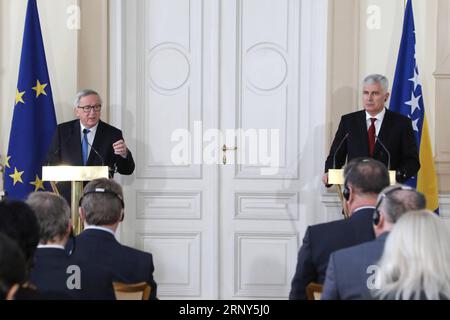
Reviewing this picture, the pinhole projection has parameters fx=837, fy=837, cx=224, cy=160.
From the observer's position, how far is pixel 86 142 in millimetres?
6109

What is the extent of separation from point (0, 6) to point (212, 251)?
Answer: 8.81ft

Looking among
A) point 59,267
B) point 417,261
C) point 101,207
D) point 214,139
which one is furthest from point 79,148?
point 417,261

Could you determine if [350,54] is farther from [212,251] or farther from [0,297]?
[0,297]

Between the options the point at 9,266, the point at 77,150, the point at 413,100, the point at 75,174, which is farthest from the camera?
the point at 413,100

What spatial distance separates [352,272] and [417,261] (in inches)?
20.4

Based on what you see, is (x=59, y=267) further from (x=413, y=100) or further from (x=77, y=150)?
(x=413, y=100)

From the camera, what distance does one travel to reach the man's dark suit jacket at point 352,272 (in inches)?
124

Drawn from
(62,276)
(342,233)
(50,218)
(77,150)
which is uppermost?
(77,150)

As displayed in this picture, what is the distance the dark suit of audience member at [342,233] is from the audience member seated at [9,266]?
176cm

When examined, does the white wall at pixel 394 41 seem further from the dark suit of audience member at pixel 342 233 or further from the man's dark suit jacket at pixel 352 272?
the man's dark suit jacket at pixel 352 272

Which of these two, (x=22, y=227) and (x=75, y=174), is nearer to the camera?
(x=22, y=227)

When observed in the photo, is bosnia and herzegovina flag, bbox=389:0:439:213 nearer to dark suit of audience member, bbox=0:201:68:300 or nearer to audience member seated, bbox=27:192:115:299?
audience member seated, bbox=27:192:115:299

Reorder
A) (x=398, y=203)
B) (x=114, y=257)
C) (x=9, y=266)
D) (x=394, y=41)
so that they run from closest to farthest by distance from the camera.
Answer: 1. (x=9, y=266)
2. (x=398, y=203)
3. (x=114, y=257)
4. (x=394, y=41)

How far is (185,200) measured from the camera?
280 inches
